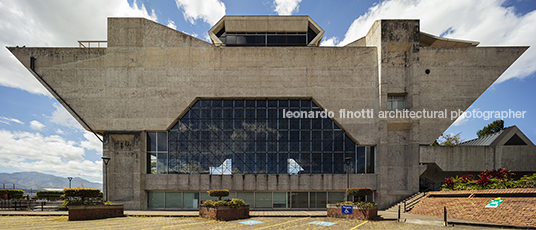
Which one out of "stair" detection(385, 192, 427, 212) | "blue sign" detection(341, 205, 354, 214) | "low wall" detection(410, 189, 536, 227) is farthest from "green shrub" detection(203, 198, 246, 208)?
"low wall" detection(410, 189, 536, 227)

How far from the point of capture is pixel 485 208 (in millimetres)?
15906

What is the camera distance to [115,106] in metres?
25.4

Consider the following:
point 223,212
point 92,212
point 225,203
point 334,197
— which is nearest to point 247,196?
point 334,197

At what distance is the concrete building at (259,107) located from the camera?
82.2ft

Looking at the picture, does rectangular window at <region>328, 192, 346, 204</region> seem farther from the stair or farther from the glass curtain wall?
the stair

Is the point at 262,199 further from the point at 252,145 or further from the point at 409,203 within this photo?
the point at 409,203

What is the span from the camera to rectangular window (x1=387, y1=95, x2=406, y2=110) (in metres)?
26.4

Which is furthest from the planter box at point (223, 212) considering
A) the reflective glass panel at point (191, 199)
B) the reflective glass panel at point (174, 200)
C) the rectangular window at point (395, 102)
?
the rectangular window at point (395, 102)

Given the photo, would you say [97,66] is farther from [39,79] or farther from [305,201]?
[305,201]

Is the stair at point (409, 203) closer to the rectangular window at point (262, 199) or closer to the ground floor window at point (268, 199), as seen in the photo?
the ground floor window at point (268, 199)

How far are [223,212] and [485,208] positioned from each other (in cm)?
1469

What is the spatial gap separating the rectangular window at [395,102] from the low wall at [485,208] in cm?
847

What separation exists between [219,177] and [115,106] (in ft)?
36.4

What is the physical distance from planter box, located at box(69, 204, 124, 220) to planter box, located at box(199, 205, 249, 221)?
19.1 ft
